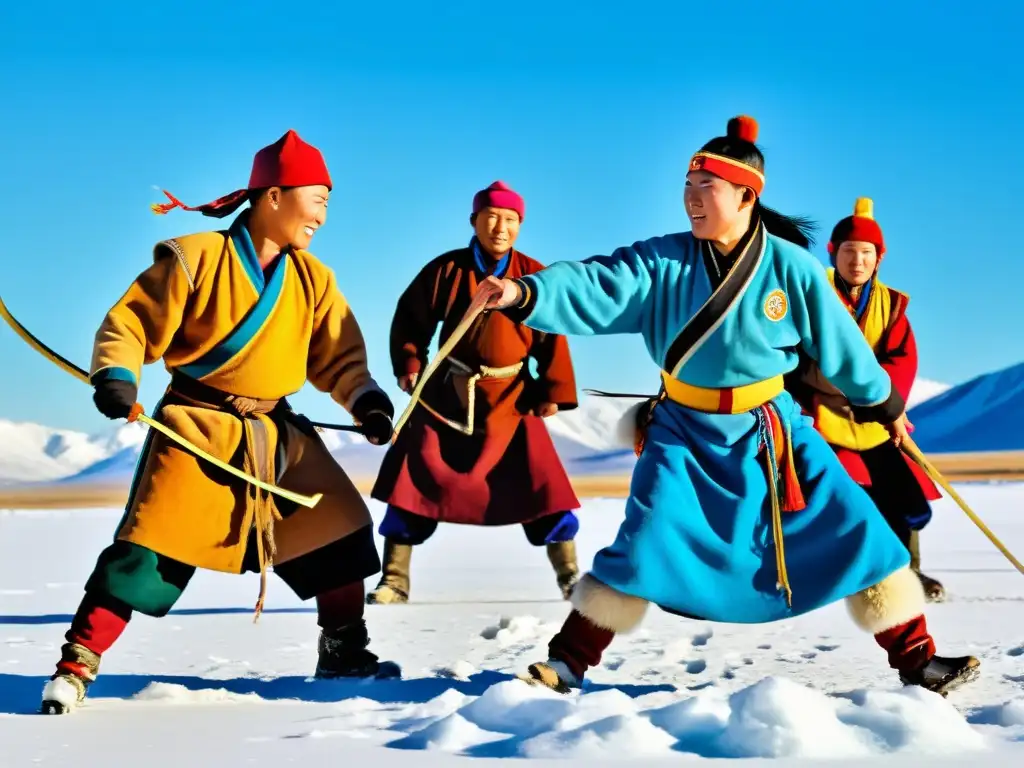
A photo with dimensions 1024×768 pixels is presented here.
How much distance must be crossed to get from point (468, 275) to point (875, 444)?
1703 mm

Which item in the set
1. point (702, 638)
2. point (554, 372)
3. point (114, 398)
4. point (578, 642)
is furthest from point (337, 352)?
point (554, 372)

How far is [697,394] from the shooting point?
3289 mm

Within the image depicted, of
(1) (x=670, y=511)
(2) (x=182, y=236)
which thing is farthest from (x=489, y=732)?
(2) (x=182, y=236)

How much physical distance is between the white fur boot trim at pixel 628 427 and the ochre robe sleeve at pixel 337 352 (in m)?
0.69

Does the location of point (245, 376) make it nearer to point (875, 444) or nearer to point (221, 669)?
point (221, 669)

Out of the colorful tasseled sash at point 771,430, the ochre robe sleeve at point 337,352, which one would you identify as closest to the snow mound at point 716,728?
the colorful tasseled sash at point 771,430

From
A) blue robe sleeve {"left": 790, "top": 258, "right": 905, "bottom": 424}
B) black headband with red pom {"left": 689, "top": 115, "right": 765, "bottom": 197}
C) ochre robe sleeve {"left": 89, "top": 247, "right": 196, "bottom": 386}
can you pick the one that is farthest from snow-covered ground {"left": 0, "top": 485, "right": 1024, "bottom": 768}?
black headband with red pom {"left": 689, "top": 115, "right": 765, "bottom": 197}

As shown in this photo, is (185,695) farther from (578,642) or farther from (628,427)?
(628,427)

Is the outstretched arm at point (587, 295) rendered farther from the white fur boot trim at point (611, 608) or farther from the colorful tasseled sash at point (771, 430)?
the white fur boot trim at point (611, 608)

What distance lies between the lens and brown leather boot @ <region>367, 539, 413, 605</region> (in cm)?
531

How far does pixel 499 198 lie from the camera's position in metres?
5.30

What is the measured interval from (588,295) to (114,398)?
1.17 metres

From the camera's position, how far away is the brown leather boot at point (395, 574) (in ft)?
17.4

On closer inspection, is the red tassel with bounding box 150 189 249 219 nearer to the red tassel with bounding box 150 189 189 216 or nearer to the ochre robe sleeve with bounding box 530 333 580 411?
the red tassel with bounding box 150 189 189 216
